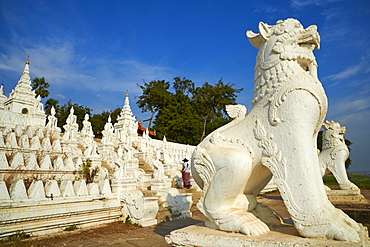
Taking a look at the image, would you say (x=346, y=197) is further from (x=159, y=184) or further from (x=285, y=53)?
(x=285, y=53)

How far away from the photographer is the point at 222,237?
118 inches

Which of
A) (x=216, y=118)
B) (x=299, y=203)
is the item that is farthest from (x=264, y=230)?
(x=216, y=118)

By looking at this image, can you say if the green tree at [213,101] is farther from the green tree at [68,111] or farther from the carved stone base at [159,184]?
the carved stone base at [159,184]

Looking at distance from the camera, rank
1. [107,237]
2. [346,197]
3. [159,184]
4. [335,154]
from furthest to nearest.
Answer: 1. [335,154]
2. [159,184]
3. [346,197]
4. [107,237]

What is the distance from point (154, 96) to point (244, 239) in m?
44.9

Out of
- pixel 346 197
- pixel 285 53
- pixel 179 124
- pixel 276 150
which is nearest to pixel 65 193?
pixel 276 150

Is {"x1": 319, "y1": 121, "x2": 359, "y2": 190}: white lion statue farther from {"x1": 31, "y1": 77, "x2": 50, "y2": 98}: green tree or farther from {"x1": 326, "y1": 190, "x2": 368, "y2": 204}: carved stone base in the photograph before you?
{"x1": 31, "y1": 77, "x2": 50, "y2": 98}: green tree

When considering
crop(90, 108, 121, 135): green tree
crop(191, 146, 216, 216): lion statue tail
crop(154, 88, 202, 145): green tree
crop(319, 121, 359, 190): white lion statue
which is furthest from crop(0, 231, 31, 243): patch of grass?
crop(90, 108, 121, 135): green tree

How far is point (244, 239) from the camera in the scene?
2857 millimetres

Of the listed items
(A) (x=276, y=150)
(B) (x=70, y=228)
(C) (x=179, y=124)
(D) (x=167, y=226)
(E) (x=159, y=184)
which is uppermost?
(C) (x=179, y=124)

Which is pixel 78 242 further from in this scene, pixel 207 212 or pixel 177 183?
pixel 177 183

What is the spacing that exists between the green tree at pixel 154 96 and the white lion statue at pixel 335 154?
121 feet

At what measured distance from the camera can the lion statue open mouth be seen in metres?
2.98

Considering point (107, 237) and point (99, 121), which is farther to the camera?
point (99, 121)
